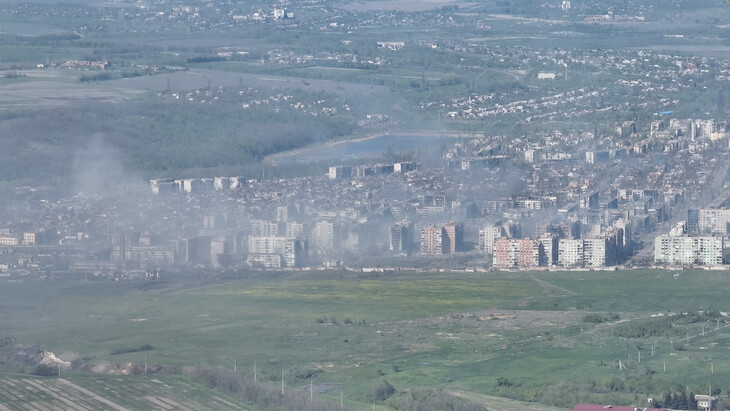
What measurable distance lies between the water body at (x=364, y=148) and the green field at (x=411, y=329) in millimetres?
12636

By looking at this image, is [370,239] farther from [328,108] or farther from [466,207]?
[328,108]

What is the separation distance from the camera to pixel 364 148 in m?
45.0

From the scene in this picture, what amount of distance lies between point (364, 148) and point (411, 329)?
19.5m

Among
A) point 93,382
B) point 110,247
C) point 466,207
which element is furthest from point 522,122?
point 93,382

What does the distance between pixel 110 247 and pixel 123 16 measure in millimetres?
38957

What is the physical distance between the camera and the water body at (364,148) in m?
43.2

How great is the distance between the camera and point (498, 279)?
30203 millimetres

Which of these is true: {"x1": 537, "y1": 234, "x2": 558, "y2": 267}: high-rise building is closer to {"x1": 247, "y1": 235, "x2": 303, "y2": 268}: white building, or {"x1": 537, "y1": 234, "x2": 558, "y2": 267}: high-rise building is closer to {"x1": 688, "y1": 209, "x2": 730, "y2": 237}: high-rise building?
{"x1": 688, "y1": 209, "x2": 730, "y2": 237}: high-rise building

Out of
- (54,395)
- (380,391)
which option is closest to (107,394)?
(54,395)

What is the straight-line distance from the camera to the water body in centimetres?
4322

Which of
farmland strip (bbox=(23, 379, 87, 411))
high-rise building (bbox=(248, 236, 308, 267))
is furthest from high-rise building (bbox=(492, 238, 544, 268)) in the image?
farmland strip (bbox=(23, 379, 87, 411))

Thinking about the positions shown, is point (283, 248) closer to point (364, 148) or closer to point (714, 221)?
point (714, 221)

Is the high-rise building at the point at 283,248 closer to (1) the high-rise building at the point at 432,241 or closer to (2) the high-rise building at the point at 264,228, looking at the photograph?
(2) the high-rise building at the point at 264,228

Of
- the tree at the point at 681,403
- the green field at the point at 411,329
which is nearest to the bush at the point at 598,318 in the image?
the green field at the point at 411,329
